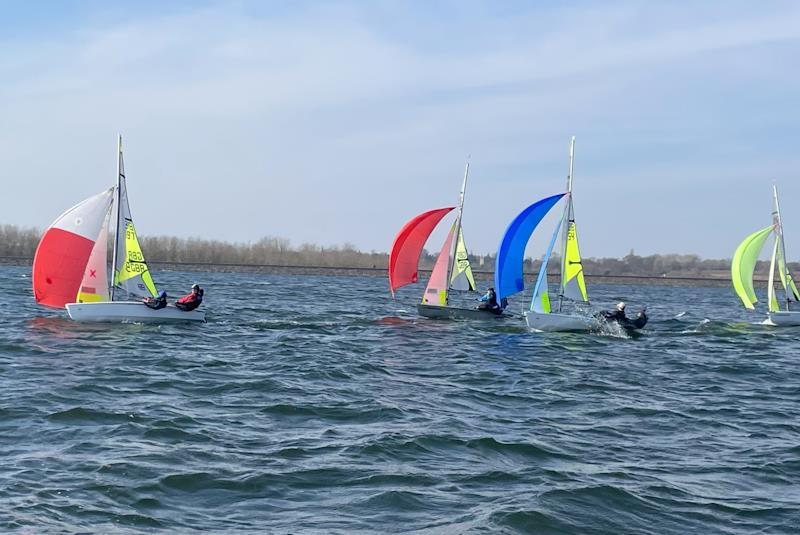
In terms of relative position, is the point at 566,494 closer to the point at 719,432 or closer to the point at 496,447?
the point at 496,447

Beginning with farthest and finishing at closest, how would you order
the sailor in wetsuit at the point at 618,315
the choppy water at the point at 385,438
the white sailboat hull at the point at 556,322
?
the sailor in wetsuit at the point at 618,315
the white sailboat hull at the point at 556,322
the choppy water at the point at 385,438

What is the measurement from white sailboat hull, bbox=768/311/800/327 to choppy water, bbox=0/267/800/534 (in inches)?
427

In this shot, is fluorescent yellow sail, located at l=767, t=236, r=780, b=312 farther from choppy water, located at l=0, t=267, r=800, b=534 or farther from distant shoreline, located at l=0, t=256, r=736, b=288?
distant shoreline, located at l=0, t=256, r=736, b=288

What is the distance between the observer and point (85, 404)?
47.5ft

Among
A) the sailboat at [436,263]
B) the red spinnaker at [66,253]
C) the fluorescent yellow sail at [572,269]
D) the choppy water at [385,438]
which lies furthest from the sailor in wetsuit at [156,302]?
the fluorescent yellow sail at [572,269]

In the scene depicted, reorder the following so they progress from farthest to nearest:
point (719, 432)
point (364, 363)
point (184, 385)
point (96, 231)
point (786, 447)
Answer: point (96, 231) → point (364, 363) → point (184, 385) → point (719, 432) → point (786, 447)

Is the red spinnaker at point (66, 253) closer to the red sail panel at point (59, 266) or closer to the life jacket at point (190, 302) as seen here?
the red sail panel at point (59, 266)

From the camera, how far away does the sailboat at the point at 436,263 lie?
33.9 metres

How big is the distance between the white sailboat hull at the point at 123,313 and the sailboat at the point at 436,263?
8755 mm

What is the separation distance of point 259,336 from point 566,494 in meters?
17.7

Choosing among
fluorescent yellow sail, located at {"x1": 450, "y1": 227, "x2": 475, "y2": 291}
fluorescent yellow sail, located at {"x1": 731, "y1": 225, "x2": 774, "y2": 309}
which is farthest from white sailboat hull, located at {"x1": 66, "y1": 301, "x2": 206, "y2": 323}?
fluorescent yellow sail, located at {"x1": 731, "y1": 225, "x2": 774, "y2": 309}

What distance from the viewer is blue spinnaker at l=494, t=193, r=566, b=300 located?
97.9 feet

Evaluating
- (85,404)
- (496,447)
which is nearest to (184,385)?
(85,404)

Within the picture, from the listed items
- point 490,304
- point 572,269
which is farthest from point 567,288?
point 490,304
